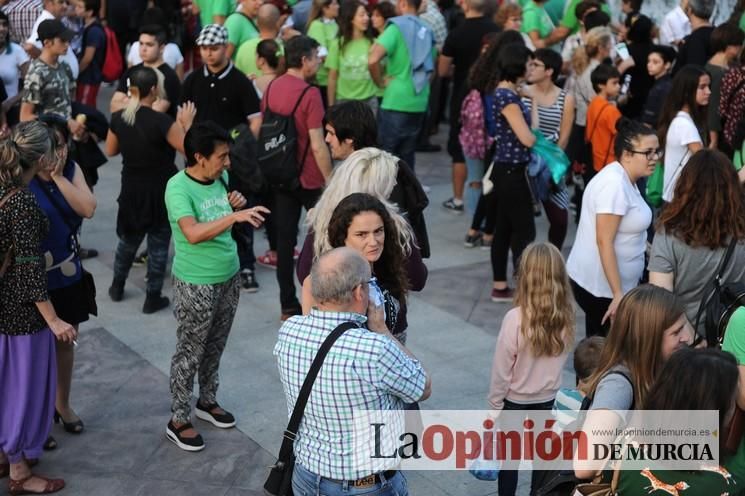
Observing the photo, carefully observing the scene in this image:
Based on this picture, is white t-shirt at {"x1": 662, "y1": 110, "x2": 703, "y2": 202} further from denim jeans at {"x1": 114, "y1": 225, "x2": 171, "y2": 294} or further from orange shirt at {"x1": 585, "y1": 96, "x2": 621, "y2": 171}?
denim jeans at {"x1": 114, "y1": 225, "x2": 171, "y2": 294}

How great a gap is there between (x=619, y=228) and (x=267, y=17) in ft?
14.2

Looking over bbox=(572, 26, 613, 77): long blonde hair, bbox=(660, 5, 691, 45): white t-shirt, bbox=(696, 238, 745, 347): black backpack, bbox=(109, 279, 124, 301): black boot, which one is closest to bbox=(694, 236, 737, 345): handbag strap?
bbox=(696, 238, 745, 347): black backpack

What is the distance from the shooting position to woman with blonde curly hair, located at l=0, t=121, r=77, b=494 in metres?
4.82

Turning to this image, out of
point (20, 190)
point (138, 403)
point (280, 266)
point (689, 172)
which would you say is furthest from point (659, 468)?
point (280, 266)

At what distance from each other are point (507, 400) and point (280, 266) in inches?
111

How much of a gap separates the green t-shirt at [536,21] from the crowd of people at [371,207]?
407 millimetres

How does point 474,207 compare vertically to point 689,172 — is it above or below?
below

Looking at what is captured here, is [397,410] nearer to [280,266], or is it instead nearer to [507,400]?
[507,400]

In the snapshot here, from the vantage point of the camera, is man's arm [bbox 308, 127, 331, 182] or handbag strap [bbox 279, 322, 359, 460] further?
man's arm [bbox 308, 127, 331, 182]

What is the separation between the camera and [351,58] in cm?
971

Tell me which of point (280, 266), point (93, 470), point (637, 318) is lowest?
point (93, 470)

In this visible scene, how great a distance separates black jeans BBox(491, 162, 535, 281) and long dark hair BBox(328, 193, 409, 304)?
3.14m

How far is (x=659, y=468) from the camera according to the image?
3.27m

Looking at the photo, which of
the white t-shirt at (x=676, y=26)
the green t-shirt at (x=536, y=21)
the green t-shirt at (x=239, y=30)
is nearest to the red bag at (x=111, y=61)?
the green t-shirt at (x=239, y=30)
